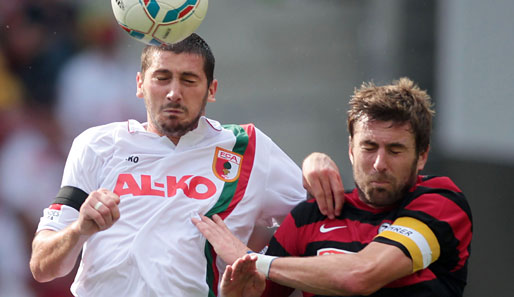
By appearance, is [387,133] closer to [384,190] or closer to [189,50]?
[384,190]

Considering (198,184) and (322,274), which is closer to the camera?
(322,274)

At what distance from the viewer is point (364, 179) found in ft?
11.7

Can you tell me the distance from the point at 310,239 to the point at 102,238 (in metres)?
1.01

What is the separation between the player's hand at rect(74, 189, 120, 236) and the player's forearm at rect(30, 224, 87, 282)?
134mm

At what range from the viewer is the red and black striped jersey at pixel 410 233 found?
3374 millimetres

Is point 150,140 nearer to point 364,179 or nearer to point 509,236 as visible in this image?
point 364,179

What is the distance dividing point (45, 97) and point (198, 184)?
3885 mm

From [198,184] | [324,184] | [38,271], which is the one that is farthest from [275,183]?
[38,271]

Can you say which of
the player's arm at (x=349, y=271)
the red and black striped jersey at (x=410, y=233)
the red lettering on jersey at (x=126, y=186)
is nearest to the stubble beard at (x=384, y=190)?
the red and black striped jersey at (x=410, y=233)

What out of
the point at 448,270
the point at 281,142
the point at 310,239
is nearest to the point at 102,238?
the point at 310,239

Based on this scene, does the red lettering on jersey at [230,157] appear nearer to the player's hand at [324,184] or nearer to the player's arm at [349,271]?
the player's hand at [324,184]

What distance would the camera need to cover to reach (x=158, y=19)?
3.55 m

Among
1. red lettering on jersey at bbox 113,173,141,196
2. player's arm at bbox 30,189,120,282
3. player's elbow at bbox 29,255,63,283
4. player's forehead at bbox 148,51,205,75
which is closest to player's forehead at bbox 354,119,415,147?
player's forehead at bbox 148,51,205,75

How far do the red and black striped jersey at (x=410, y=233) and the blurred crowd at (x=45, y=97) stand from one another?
329cm
